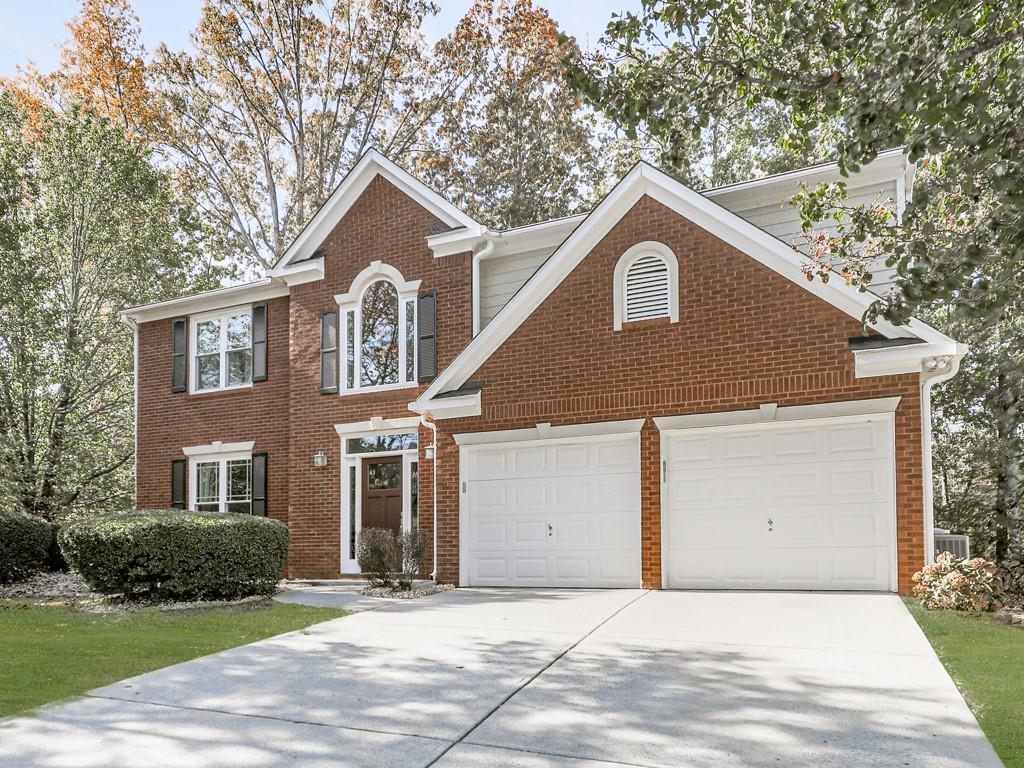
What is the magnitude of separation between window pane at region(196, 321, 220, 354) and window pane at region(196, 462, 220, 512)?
8.11 ft

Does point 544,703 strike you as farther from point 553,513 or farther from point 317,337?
point 317,337

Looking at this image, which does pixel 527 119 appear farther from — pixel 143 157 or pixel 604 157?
pixel 143 157

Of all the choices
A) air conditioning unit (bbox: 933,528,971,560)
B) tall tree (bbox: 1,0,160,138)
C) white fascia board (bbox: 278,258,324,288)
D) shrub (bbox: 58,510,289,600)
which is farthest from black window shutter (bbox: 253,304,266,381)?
air conditioning unit (bbox: 933,528,971,560)

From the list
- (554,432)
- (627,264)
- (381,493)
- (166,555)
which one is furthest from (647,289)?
(166,555)

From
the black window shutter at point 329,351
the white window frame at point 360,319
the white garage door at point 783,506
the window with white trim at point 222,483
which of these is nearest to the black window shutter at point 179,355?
the window with white trim at point 222,483

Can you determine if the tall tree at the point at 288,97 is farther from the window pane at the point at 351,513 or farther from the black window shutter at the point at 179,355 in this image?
the window pane at the point at 351,513

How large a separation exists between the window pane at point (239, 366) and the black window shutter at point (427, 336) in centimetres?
443

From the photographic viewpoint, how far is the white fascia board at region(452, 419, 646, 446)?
12625 millimetres

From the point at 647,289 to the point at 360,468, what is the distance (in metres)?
6.55

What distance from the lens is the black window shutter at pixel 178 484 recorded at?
18422 mm

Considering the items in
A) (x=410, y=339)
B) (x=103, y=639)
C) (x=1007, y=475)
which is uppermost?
(x=410, y=339)

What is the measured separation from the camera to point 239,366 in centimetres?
1830

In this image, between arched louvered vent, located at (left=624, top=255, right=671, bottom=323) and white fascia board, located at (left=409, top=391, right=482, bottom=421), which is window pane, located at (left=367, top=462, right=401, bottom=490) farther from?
arched louvered vent, located at (left=624, top=255, right=671, bottom=323)

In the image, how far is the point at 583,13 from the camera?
19219mm
